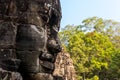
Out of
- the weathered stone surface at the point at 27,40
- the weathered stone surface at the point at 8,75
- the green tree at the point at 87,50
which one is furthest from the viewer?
the green tree at the point at 87,50

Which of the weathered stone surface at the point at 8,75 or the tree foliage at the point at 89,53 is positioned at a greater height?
the tree foliage at the point at 89,53

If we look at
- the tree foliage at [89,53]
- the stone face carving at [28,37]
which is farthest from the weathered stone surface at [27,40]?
the tree foliage at [89,53]

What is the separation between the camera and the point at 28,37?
441 cm

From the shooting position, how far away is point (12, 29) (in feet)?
14.6

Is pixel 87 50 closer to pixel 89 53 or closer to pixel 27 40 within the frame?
pixel 89 53

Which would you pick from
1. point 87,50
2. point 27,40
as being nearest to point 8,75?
point 27,40

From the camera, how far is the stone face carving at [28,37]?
4383 mm

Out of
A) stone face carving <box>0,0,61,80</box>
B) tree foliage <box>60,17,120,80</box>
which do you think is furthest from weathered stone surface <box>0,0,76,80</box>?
tree foliage <box>60,17,120,80</box>

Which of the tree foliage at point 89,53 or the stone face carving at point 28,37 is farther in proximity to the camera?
the tree foliage at point 89,53

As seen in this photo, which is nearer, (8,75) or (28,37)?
(8,75)

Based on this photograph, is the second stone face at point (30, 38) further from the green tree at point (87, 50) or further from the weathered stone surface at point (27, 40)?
the green tree at point (87, 50)

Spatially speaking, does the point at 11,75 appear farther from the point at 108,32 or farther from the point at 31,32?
the point at 108,32

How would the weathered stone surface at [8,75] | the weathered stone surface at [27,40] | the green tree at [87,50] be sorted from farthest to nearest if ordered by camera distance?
the green tree at [87,50]
the weathered stone surface at [27,40]
the weathered stone surface at [8,75]

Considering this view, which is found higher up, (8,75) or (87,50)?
(87,50)
